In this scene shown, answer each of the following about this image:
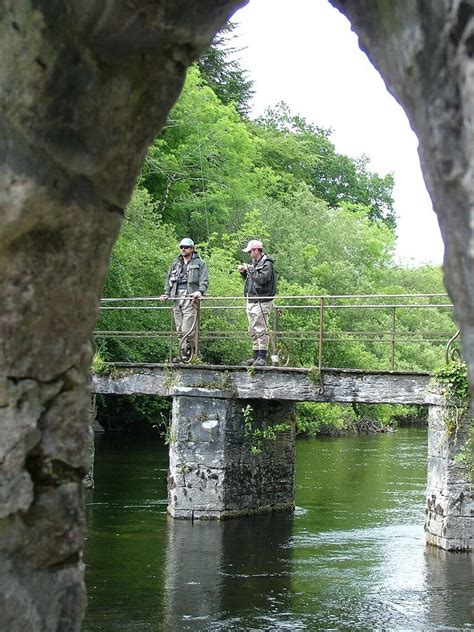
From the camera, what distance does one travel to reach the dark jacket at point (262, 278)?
53.3ft

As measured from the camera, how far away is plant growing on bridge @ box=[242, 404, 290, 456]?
17266mm

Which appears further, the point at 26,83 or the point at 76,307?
the point at 76,307

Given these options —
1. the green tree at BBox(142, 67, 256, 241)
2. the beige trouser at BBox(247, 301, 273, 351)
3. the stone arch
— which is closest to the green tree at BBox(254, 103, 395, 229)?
the green tree at BBox(142, 67, 256, 241)

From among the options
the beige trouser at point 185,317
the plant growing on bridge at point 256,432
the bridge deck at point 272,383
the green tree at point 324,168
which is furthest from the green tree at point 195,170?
the plant growing on bridge at point 256,432

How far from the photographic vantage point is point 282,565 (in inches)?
544

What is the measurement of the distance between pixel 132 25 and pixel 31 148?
676 millimetres

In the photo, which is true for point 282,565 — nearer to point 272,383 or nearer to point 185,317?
point 272,383

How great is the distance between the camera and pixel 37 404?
536 cm

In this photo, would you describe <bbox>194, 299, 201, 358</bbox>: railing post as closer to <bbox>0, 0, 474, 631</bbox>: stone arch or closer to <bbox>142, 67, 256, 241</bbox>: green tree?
<bbox>0, 0, 474, 631</bbox>: stone arch

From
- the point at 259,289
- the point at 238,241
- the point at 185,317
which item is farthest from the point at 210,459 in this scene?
the point at 238,241

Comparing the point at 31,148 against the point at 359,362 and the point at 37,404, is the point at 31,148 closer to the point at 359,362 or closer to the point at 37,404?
the point at 37,404

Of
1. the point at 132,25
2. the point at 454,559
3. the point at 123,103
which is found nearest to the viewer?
the point at 132,25

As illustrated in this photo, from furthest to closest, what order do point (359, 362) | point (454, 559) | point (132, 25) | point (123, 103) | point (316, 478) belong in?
point (359, 362) → point (316, 478) → point (454, 559) → point (123, 103) → point (132, 25)

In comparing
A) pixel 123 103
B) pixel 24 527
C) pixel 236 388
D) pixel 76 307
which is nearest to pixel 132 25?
pixel 123 103
